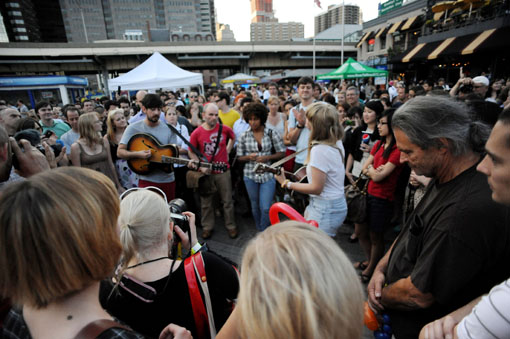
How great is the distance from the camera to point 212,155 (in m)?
4.21

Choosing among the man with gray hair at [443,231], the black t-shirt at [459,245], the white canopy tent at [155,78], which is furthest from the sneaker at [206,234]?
the white canopy tent at [155,78]

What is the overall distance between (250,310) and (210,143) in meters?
3.66

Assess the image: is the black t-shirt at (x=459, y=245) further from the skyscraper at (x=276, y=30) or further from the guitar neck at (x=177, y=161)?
the skyscraper at (x=276, y=30)

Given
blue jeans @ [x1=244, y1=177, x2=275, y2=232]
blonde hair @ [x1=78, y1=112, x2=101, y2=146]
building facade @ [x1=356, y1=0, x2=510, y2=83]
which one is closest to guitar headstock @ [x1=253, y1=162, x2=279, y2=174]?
blue jeans @ [x1=244, y1=177, x2=275, y2=232]

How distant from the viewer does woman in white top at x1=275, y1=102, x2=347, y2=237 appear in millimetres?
2467

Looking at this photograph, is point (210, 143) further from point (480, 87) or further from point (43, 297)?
point (480, 87)

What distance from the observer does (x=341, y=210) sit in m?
2.66

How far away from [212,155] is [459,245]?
3491 millimetres

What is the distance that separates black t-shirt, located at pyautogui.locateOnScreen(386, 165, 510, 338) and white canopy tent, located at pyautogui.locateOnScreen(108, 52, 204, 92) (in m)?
8.81

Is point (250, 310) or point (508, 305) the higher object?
point (250, 310)

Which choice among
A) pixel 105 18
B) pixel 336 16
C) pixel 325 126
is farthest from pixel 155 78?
pixel 105 18

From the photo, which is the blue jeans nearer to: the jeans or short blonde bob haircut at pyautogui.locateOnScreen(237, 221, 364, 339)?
the jeans

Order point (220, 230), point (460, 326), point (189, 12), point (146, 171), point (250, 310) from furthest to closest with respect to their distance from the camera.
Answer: point (189, 12) → point (220, 230) → point (146, 171) → point (460, 326) → point (250, 310)

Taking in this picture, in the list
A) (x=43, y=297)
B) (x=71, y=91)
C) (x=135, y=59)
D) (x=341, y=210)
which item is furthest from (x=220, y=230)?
(x=135, y=59)
